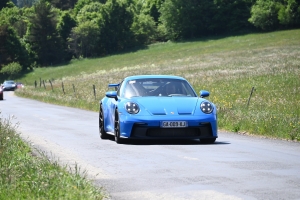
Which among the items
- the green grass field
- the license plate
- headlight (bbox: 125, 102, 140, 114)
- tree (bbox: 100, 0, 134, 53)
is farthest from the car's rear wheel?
tree (bbox: 100, 0, 134, 53)

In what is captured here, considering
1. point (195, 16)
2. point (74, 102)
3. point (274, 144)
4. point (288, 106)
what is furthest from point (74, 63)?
point (274, 144)

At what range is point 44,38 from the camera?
139250mm

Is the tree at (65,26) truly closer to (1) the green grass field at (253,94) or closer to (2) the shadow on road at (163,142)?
(1) the green grass field at (253,94)

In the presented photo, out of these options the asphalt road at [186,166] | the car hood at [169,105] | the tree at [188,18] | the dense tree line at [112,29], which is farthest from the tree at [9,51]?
the car hood at [169,105]

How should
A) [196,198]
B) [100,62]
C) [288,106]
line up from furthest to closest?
[100,62], [288,106], [196,198]

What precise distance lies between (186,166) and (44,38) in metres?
130

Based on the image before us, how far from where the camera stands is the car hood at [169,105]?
1491 cm

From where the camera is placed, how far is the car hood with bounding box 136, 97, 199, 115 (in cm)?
1491

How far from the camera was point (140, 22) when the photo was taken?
14312cm

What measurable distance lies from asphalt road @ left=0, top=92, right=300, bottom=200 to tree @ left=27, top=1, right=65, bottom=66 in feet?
395

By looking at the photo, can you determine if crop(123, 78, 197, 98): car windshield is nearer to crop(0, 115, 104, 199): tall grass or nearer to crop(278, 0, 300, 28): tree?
crop(0, 115, 104, 199): tall grass

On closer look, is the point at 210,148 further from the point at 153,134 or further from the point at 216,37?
the point at 216,37

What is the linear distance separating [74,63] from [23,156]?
116 metres

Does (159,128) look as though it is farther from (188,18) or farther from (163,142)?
(188,18)
